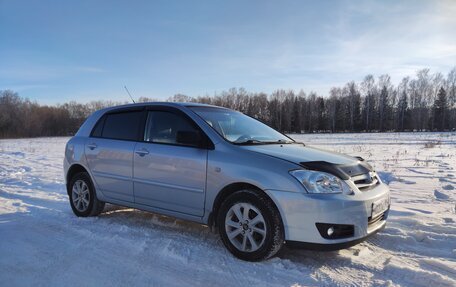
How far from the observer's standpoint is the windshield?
172 inches

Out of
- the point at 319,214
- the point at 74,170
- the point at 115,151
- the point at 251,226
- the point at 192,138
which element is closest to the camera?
the point at 319,214

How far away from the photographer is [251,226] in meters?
3.74

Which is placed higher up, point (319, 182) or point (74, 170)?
point (319, 182)

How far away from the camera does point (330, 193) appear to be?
3.44 m

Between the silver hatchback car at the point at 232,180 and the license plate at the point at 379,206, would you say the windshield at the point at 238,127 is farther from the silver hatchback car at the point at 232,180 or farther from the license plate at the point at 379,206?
the license plate at the point at 379,206

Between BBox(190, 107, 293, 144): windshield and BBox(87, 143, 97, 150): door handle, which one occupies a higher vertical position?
BBox(190, 107, 293, 144): windshield

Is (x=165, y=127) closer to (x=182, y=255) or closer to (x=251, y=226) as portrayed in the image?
(x=182, y=255)

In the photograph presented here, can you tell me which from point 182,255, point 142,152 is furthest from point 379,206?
point 142,152

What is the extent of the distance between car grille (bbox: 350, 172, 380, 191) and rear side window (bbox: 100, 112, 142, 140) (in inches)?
117

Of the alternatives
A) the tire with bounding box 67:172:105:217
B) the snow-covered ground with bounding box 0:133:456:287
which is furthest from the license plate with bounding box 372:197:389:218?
the tire with bounding box 67:172:105:217

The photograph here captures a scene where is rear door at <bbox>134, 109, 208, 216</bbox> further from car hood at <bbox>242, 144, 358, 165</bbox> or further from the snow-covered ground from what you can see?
car hood at <bbox>242, 144, 358, 165</bbox>

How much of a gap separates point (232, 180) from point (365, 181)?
1461mm

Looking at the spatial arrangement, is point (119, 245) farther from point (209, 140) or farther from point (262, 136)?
point (262, 136)

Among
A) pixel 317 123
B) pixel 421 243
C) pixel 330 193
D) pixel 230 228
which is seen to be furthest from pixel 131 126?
pixel 317 123
